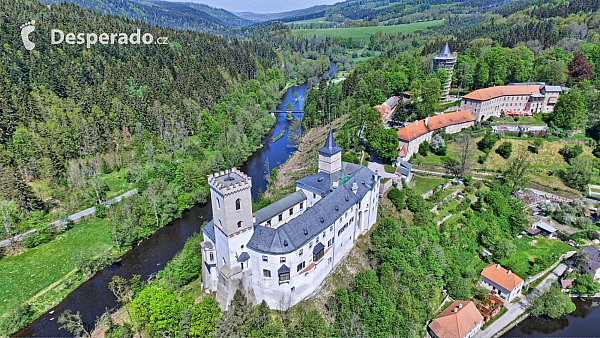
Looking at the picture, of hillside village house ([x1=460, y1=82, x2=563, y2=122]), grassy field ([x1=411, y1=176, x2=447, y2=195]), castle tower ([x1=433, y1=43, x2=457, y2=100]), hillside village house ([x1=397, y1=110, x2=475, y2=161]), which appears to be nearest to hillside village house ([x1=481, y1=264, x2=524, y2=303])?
grassy field ([x1=411, y1=176, x2=447, y2=195])

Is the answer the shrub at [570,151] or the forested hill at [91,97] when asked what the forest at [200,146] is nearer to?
the forested hill at [91,97]

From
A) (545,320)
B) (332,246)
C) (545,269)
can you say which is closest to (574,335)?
(545,320)

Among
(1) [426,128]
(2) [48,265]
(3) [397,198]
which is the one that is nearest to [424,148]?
(1) [426,128]

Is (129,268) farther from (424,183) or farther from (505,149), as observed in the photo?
(505,149)

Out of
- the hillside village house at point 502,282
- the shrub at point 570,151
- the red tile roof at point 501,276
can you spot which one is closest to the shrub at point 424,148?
the red tile roof at point 501,276

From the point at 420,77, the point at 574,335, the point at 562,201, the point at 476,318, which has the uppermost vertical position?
the point at 420,77

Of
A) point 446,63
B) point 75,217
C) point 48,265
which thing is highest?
point 446,63

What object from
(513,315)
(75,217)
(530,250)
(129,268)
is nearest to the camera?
(513,315)

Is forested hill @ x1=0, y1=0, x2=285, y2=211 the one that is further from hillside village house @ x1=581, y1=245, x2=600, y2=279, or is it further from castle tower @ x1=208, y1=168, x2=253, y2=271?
hillside village house @ x1=581, y1=245, x2=600, y2=279

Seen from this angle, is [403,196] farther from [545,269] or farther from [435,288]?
[545,269]
